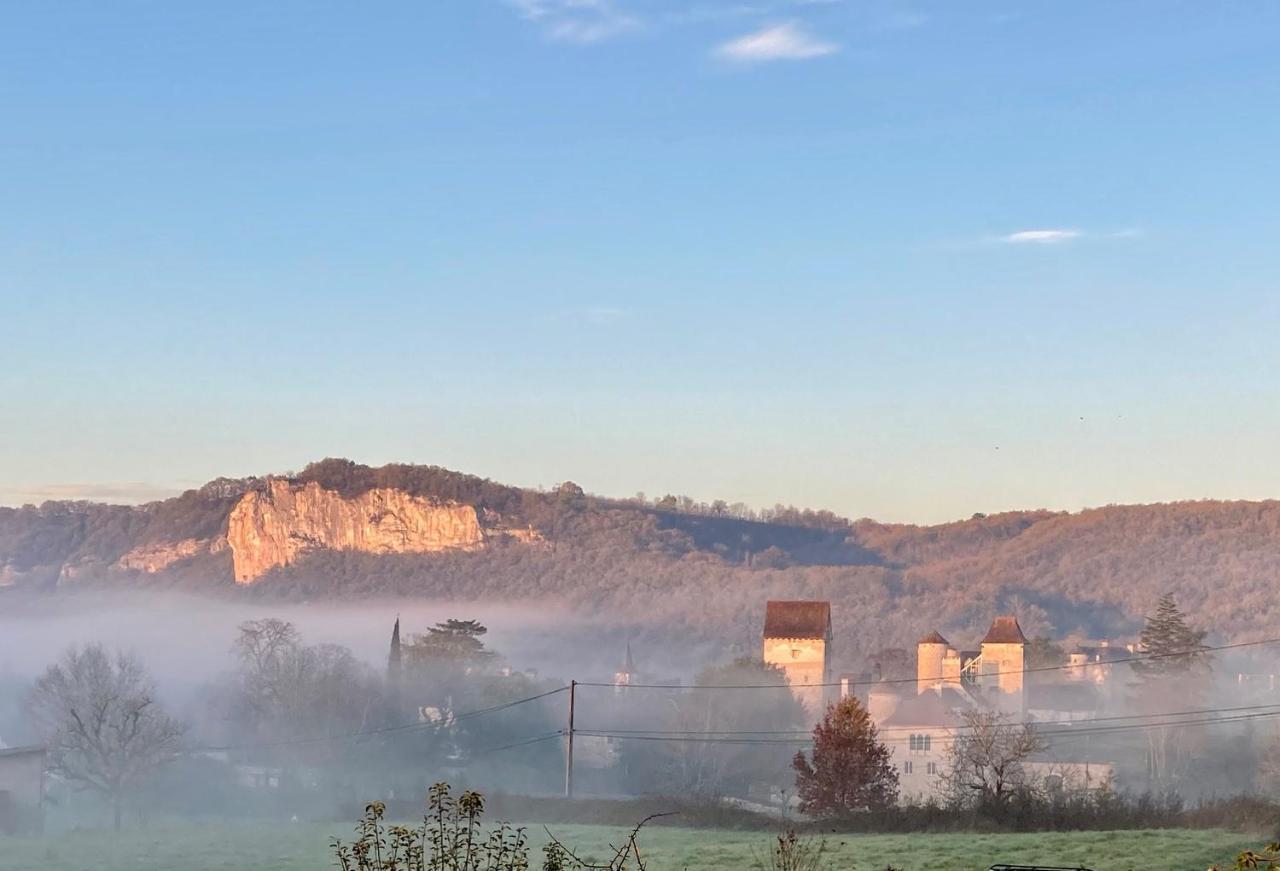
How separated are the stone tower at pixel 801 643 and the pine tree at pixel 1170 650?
808 inches

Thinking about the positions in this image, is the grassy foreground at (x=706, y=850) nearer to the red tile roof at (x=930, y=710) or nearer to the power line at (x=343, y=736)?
the power line at (x=343, y=736)

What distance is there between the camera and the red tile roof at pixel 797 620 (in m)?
110

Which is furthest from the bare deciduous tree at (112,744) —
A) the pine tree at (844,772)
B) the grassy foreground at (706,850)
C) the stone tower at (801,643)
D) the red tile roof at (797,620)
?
the red tile roof at (797,620)

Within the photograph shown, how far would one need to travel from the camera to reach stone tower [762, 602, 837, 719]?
107 metres

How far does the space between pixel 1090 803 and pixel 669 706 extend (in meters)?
64.1

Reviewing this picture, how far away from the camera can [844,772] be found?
51625 mm

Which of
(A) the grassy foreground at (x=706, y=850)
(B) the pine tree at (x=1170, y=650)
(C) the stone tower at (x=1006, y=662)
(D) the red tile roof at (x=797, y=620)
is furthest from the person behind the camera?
(D) the red tile roof at (x=797, y=620)

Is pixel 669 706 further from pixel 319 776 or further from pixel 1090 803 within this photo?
pixel 1090 803

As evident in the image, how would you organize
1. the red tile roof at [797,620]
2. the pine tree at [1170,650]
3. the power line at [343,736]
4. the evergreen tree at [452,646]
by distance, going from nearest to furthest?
the power line at [343,736] < the pine tree at [1170,650] < the evergreen tree at [452,646] < the red tile roof at [797,620]

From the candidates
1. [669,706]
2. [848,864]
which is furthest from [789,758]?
[848,864]

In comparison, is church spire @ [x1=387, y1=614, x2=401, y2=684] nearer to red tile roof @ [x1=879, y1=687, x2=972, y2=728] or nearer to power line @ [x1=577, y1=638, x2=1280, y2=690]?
power line @ [x1=577, y1=638, x2=1280, y2=690]

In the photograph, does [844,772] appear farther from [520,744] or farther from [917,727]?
[917,727]

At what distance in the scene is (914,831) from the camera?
36.6 metres

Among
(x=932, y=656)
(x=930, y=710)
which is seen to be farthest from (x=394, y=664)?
(x=932, y=656)
